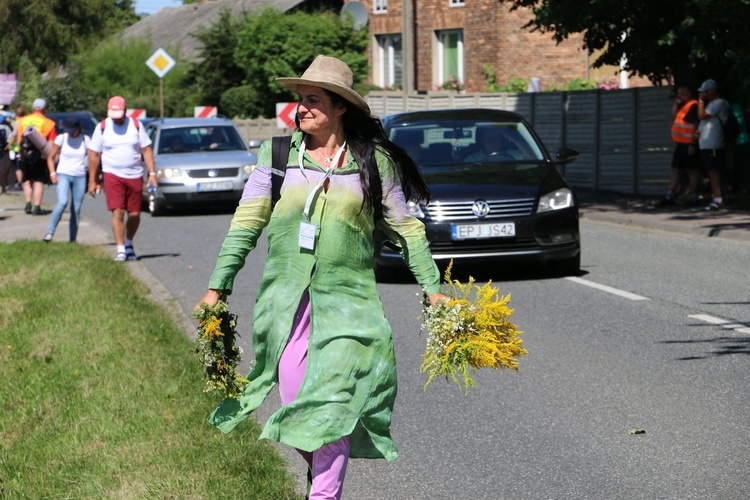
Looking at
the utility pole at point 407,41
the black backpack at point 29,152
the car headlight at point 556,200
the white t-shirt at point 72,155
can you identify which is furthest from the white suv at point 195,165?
the car headlight at point 556,200

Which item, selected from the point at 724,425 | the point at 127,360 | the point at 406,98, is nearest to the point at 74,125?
the point at 127,360

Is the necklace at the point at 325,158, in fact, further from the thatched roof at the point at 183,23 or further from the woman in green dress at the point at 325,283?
the thatched roof at the point at 183,23

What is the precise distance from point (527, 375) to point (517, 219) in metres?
4.45

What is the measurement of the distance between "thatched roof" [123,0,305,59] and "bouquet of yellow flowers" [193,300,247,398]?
54699 millimetres

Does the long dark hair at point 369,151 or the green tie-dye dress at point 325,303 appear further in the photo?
the long dark hair at point 369,151

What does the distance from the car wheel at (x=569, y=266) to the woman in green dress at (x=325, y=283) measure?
844 centimetres

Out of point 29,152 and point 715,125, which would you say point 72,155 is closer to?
point 29,152

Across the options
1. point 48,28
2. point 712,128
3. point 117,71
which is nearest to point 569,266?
point 712,128

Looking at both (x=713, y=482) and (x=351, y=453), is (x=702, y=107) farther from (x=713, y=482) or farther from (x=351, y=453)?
(x=351, y=453)

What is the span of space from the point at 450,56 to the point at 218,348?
40824 mm

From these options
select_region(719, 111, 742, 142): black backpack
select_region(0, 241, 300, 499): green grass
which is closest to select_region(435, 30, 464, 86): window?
select_region(719, 111, 742, 142): black backpack

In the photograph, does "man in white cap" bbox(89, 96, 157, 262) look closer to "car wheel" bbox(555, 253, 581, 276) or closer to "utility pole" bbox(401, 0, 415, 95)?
"car wheel" bbox(555, 253, 581, 276)

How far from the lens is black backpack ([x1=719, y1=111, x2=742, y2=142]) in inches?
797

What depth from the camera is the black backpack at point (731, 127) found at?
2023cm
